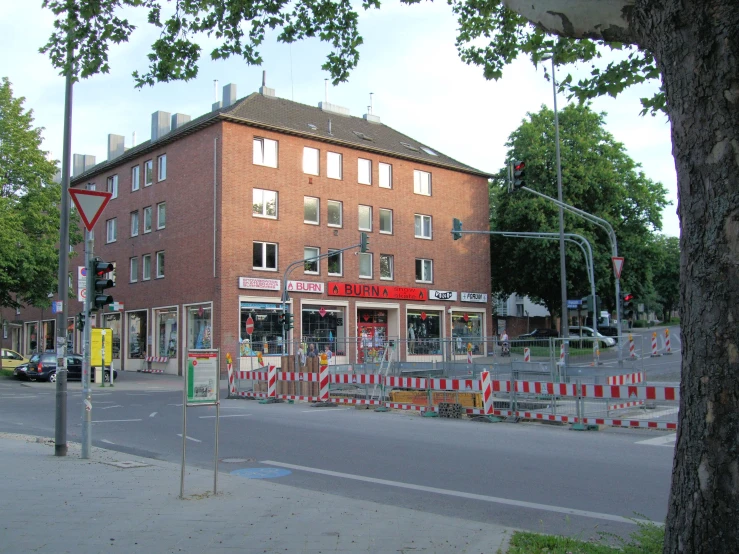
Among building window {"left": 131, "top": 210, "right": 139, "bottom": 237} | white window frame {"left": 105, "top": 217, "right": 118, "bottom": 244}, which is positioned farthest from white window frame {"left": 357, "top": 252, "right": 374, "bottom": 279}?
white window frame {"left": 105, "top": 217, "right": 118, "bottom": 244}

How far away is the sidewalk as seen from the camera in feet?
18.3

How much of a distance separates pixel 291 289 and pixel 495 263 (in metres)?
19.4

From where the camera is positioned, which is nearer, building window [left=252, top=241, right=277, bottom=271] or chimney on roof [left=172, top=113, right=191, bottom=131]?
building window [left=252, top=241, right=277, bottom=271]

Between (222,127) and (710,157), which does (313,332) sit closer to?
(222,127)

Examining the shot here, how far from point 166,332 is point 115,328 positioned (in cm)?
612

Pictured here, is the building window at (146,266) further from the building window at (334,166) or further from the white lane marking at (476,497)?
the white lane marking at (476,497)

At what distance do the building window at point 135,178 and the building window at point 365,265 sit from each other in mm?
13817

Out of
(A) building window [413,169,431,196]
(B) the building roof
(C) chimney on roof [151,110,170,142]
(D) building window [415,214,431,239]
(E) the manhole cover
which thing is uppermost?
(C) chimney on roof [151,110,170,142]

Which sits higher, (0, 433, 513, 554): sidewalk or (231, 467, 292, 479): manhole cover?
(0, 433, 513, 554): sidewalk

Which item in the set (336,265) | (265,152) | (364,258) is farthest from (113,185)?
(364,258)

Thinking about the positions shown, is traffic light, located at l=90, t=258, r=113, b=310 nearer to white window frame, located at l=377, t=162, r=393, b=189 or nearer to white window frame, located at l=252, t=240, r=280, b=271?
white window frame, located at l=252, t=240, r=280, b=271

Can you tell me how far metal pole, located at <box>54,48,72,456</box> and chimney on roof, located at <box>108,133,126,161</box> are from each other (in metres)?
46.4

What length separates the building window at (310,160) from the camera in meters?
39.6

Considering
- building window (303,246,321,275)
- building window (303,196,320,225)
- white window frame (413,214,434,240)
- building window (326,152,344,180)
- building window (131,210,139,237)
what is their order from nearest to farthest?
1. building window (303,246,321,275)
2. building window (303,196,320,225)
3. building window (326,152,344,180)
4. building window (131,210,139,237)
5. white window frame (413,214,434,240)
